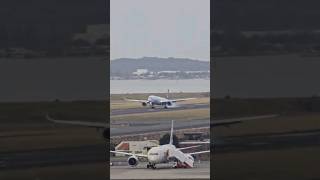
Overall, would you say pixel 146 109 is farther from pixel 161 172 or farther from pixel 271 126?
pixel 271 126

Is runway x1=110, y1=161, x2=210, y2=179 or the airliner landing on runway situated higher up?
the airliner landing on runway

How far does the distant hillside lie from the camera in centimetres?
278

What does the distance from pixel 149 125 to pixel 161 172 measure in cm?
33

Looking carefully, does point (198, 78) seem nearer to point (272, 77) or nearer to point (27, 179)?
point (272, 77)

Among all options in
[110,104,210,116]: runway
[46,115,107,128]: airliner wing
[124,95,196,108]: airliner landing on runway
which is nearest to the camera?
[46,115,107,128]: airliner wing

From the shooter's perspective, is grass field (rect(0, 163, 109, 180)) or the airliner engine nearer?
grass field (rect(0, 163, 109, 180))

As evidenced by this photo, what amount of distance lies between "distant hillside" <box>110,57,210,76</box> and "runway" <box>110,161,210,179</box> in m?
0.58

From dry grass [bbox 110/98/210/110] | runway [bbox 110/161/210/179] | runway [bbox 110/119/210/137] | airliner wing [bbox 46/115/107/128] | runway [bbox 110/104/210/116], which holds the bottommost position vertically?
runway [bbox 110/161/210/179]

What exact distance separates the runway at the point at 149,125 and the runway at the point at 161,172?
23 cm

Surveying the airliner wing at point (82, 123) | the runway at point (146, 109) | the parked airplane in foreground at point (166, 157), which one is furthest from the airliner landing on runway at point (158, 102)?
the airliner wing at point (82, 123)

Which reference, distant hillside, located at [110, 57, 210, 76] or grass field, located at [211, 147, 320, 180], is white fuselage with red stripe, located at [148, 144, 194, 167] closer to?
grass field, located at [211, 147, 320, 180]

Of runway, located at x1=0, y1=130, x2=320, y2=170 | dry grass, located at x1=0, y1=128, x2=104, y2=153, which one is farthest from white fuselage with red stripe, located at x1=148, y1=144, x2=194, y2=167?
dry grass, located at x1=0, y1=128, x2=104, y2=153

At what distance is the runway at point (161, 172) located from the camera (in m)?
2.76

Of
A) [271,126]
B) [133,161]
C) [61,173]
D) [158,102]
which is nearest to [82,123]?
[61,173]
